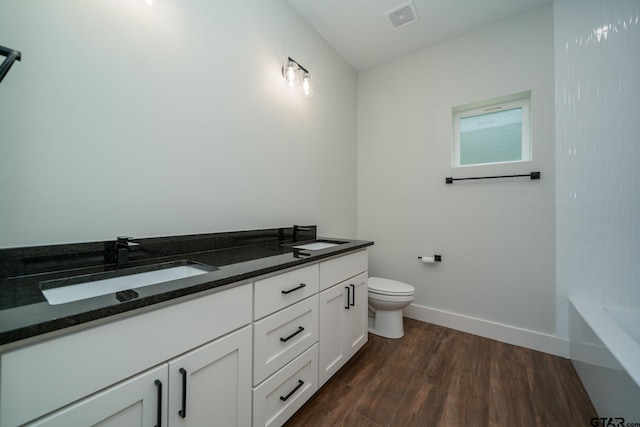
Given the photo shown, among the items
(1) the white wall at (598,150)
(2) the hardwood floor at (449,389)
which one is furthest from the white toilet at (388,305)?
(1) the white wall at (598,150)

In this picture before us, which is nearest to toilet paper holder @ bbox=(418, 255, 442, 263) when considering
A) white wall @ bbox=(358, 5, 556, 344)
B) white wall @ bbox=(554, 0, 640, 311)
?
white wall @ bbox=(358, 5, 556, 344)

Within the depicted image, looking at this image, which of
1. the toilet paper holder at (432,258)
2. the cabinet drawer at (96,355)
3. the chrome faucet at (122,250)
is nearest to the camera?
the cabinet drawer at (96,355)

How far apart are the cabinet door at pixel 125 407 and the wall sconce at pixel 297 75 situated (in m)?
1.87

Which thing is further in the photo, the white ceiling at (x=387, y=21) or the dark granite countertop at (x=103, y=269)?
the white ceiling at (x=387, y=21)

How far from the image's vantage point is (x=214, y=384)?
2.77ft

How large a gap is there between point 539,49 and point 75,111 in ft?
9.66

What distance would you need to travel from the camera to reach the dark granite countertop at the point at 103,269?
525 millimetres

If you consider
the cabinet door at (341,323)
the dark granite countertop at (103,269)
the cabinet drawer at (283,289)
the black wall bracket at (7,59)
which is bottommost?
the cabinet door at (341,323)

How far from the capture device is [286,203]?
190cm

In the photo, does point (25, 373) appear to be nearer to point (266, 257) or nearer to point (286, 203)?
point (266, 257)

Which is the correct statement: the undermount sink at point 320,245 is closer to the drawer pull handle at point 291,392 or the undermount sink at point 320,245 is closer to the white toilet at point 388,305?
the white toilet at point 388,305

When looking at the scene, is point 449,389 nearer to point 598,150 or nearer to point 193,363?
point 193,363

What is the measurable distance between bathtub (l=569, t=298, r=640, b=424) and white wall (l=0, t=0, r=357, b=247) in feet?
6.18

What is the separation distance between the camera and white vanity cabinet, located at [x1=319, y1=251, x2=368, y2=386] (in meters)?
1.39
